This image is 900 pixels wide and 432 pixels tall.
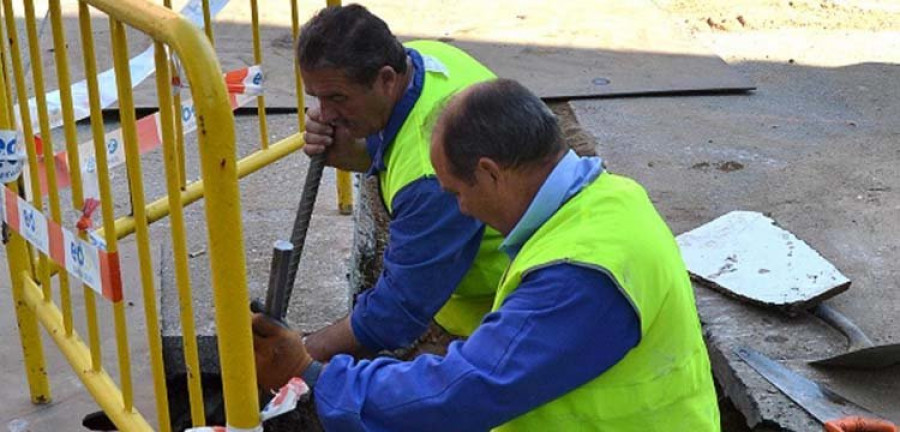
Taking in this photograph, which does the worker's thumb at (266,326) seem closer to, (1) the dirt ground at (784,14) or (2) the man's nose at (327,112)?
(2) the man's nose at (327,112)

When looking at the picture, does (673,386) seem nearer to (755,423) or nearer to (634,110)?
(755,423)

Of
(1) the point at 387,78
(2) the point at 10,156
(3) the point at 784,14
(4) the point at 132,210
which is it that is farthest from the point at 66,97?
(3) the point at 784,14

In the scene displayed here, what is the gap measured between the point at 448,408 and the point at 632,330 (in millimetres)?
337

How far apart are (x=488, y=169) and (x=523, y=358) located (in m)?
0.33

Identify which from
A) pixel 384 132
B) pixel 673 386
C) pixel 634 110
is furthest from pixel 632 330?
pixel 634 110

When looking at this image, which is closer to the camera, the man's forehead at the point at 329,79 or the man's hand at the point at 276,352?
the man's hand at the point at 276,352

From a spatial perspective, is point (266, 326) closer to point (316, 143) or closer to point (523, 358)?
point (523, 358)

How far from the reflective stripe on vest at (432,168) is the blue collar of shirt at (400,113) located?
0.04 ft

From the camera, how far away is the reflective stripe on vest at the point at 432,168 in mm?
2816

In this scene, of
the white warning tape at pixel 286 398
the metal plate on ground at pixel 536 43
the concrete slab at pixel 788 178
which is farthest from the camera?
the metal plate on ground at pixel 536 43

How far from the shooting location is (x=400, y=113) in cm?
290

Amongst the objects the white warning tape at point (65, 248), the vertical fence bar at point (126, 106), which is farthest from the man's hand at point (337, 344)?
the vertical fence bar at point (126, 106)

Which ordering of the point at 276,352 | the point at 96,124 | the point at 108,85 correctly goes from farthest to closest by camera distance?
the point at 108,85
the point at 96,124
the point at 276,352

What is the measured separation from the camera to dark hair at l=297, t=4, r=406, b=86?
2.82 metres
